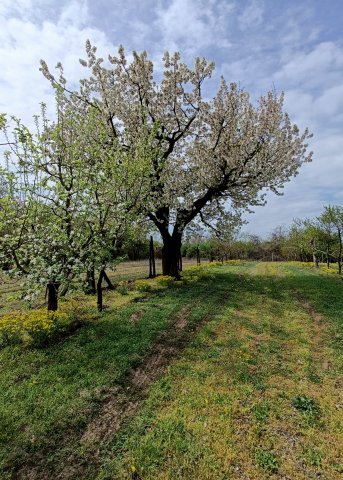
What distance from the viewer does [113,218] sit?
11906 mm

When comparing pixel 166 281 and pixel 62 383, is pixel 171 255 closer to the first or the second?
pixel 166 281

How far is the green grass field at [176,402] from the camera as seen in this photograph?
5.27m

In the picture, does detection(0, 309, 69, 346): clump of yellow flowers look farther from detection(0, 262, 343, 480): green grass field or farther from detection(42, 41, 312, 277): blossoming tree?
detection(42, 41, 312, 277): blossoming tree

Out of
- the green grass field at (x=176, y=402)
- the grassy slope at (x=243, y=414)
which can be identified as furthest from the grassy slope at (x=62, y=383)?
the grassy slope at (x=243, y=414)

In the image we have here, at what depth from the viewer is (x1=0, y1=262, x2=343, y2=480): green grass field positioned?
17.3 feet

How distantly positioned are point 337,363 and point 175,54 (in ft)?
70.2

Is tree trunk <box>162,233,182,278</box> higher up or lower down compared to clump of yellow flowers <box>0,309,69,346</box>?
higher up

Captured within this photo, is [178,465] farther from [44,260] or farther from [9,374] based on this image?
[44,260]

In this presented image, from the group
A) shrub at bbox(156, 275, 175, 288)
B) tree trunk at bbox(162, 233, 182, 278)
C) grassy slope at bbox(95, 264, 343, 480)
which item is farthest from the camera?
tree trunk at bbox(162, 233, 182, 278)

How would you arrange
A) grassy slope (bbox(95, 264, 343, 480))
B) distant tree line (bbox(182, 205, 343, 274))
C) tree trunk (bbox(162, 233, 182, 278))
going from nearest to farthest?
grassy slope (bbox(95, 264, 343, 480)) → tree trunk (bbox(162, 233, 182, 278)) → distant tree line (bbox(182, 205, 343, 274))

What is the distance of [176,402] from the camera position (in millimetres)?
6949

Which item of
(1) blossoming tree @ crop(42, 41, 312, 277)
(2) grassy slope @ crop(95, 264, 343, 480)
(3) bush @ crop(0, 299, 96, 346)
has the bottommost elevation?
(2) grassy slope @ crop(95, 264, 343, 480)

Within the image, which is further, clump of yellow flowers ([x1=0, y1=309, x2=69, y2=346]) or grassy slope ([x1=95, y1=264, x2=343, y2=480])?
clump of yellow flowers ([x1=0, y1=309, x2=69, y2=346])

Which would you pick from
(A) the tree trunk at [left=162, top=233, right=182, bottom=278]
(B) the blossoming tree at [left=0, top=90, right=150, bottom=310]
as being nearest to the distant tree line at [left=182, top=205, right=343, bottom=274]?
(A) the tree trunk at [left=162, top=233, right=182, bottom=278]
